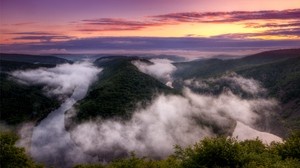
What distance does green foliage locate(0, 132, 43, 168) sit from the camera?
65.9 metres

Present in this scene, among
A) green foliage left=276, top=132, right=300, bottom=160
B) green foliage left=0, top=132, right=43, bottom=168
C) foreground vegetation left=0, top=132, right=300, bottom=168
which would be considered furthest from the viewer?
green foliage left=276, top=132, right=300, bottom=160

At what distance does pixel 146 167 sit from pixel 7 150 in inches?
1098

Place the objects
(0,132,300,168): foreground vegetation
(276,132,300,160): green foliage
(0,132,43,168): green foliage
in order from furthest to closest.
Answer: (276,132,300,160): green foliage < (0,132,43,168): green foliage < (0,132,300,168): foreground vegetation

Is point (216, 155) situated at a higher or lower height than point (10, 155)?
higher

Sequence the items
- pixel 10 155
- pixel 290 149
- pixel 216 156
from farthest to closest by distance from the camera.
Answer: pixel 290 149 → pixel 10 155 → pixel 216 156

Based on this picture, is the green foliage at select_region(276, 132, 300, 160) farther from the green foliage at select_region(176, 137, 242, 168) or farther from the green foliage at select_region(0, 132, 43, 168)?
the green foliage at select_region(0, 132, 43, 168)

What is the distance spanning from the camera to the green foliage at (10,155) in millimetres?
65875

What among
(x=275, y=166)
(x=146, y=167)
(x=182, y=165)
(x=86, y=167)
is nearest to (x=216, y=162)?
(x=182, y=165)

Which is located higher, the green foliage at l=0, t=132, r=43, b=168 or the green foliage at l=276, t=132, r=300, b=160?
the green foliage at l=276, t=132, r=300, b=160

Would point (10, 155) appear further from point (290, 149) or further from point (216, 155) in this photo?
point (290, 149)

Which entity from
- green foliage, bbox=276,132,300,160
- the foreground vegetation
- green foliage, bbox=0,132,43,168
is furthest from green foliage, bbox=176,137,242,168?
green foliage, bbox=0,132,43,168

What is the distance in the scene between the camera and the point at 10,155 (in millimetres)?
66375

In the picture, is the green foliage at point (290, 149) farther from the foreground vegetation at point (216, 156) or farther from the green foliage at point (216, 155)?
the green foliage at point (216, 155)

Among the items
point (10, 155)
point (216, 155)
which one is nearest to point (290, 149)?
point (216, 155)
